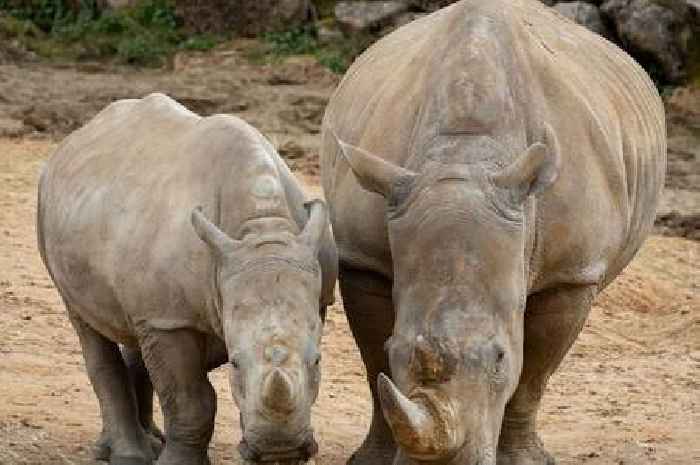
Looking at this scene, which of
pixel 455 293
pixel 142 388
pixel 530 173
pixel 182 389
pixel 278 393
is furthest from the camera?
pixel 142 388

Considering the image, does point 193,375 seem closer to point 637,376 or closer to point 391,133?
point 391,133

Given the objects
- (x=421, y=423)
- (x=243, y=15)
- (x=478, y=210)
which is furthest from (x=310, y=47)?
(x=421, y=423)

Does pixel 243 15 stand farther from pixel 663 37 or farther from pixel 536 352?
pixel 536 352

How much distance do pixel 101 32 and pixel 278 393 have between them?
44.4ft

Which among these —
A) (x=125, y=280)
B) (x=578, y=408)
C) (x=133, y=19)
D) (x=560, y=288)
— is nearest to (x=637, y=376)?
(x=578, y=408)

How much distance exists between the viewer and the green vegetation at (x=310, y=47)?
19.0 metres

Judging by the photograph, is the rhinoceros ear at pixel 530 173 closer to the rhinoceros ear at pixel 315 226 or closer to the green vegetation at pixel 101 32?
the rhinoceros ear at pixel 315 226

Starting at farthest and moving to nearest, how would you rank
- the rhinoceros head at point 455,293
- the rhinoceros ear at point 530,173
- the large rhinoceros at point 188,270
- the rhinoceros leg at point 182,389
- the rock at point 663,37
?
the rock at point 663,37
the rhinoceros leg at point 182,389
the rhinoceros ear at point 530,173
the large rhinoceros at point 188,270
the rhinoceros head at point 455,293

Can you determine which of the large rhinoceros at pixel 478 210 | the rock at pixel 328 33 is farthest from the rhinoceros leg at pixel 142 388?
the rock at pixel 328 33

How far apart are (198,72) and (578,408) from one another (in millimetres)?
8922

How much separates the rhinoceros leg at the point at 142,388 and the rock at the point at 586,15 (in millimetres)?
9155

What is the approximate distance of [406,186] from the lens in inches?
302

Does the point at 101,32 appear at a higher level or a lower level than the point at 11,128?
lower

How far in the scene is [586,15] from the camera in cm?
1800
